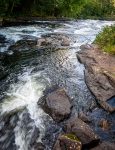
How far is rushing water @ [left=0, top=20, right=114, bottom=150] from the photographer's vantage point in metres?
6.49

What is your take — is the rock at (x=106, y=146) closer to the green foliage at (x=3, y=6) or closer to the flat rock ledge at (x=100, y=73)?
the flat rock ledge at (x=100, y=73)

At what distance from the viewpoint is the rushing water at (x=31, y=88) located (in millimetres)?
6492

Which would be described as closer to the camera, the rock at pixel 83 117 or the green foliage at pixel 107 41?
the rock at pixel 83 117

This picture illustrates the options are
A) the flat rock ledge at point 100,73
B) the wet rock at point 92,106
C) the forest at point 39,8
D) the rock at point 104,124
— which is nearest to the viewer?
the rock at point 104,124

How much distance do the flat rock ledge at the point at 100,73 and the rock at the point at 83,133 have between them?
73.3 inches

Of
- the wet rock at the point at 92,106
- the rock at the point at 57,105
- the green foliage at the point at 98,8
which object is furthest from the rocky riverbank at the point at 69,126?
the green foliage at the point at 98,8

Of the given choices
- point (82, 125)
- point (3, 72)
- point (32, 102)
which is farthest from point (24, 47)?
point (82, 125)

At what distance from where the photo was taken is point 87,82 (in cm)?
973

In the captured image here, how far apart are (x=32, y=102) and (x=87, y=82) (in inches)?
118

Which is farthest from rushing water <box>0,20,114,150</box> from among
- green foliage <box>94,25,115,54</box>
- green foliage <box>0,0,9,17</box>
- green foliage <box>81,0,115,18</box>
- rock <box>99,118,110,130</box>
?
green foliage <box>81,0,115,18</box>

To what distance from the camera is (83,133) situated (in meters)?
6.07

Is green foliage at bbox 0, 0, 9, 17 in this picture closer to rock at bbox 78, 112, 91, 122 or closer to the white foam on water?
the white foam on water

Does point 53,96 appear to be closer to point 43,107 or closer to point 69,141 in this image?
point 43,107

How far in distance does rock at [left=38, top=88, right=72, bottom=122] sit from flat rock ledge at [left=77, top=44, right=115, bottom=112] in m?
1.43
